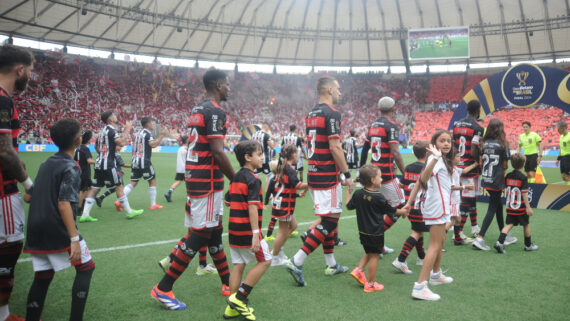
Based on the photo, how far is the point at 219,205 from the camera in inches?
147

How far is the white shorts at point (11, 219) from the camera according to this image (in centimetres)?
292

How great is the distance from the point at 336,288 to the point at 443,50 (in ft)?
107

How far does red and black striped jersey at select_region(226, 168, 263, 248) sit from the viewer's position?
3.40 meters

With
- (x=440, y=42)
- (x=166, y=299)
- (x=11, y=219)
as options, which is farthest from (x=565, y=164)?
(x=440, y=42)

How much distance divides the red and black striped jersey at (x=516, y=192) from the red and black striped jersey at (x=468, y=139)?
738 mm

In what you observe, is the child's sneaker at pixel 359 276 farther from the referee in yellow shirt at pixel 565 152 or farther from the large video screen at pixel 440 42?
the large video screen at pixel 440 42

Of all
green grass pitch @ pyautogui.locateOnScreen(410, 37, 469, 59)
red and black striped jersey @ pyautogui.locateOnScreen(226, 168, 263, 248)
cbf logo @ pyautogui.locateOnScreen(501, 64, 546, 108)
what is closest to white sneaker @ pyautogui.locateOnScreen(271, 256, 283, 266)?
red and black striped jersey @ pyautogui.locateOnScreen(226, 168, 263, 248)

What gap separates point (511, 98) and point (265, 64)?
34.9 metres

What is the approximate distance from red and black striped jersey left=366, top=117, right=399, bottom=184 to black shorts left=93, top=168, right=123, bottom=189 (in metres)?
5.38

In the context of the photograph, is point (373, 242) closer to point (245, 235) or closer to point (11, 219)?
point (245, 235)

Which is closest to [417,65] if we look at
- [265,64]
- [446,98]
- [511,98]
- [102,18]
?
[446,98]

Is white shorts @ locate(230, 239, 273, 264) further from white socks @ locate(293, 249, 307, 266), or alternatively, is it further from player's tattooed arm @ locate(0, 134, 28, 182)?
player's tattooed arm @ locate(0, 134, 28, 182)

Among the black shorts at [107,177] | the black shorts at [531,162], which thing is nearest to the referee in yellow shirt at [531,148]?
the black shorts at [531,162]

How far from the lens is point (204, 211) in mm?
3637
